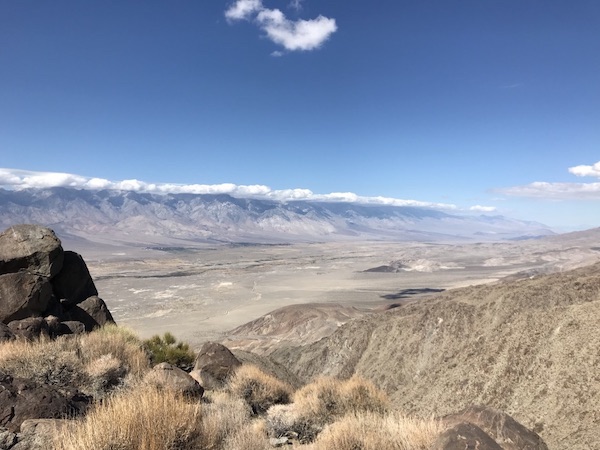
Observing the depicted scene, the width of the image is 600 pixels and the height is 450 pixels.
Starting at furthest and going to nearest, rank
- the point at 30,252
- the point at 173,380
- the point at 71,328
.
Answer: the point at 30,252
the point at 71,328
the point at 173,380

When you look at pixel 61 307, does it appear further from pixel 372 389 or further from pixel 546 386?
pixel 546 386

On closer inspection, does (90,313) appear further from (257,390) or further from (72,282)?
(257,390)

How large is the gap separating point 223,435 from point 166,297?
9462 cm

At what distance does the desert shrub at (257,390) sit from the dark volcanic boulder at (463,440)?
659 centimetres

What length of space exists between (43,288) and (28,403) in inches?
356

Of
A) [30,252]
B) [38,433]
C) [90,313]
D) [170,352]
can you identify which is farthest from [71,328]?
[38,433]

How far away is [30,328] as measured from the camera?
10742mm

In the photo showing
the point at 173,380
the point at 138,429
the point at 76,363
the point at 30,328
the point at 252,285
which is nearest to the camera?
the point at 138,429

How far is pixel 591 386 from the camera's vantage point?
41.3 feet

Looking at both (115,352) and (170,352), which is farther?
(170,352)

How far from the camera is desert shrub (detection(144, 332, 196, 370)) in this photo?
14077 mm

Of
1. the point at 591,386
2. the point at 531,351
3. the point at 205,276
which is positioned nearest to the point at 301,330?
the point at 531,351

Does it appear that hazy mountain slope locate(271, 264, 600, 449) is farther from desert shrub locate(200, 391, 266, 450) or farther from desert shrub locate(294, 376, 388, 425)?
desert shrub locate(200, 391, 266, 450)

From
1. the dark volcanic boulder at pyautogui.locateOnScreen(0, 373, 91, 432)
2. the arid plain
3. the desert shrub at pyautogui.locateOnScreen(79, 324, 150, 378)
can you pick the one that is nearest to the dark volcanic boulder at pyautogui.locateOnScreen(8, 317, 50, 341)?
the desert shrub at pyautogui.locateOnScreen(79, 324, 150, 378)
